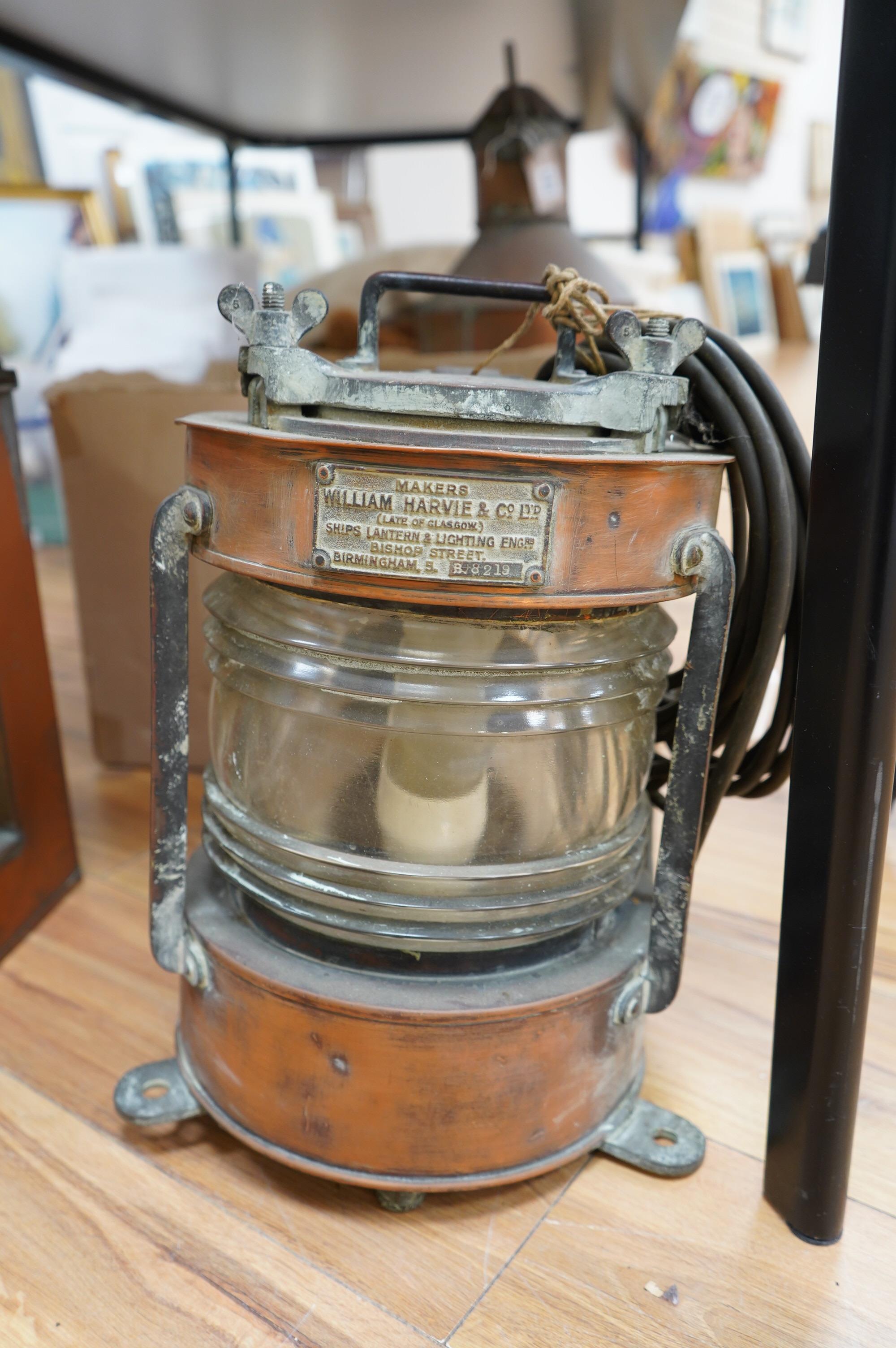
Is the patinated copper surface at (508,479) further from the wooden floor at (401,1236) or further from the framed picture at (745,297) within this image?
the framed picture at (745,297)

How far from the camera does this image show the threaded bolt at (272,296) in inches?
24.8

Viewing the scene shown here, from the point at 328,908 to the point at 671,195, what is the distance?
3.22 m

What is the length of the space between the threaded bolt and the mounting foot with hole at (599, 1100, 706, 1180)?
0.60 metres

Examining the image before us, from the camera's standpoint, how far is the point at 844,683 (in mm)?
595

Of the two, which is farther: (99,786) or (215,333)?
(215,333)

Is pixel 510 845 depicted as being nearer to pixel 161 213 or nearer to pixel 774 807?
pixel 774 807

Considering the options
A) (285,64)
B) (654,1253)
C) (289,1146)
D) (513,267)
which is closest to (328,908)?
(289,1146)

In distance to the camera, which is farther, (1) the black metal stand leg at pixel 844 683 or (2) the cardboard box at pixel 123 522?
(2) the cardboard box at pixel 123 522

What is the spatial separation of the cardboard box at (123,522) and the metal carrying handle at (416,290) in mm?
429

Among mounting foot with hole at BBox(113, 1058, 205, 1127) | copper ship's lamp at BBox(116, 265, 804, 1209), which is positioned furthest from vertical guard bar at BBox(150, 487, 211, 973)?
mounting foot with hole at BBox(113, 1058, 205, 1127)

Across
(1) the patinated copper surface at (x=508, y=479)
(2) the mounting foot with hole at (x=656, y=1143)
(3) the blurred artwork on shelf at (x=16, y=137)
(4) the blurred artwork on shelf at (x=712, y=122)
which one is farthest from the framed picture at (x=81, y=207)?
(2) the mounting foot with hole at (x=656, y=1143)

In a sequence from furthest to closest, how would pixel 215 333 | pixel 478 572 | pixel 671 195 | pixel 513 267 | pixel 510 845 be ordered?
pixel 671 195 < pixel 215 333 < pixel 513 267 < pixel 510 845 < pixel 478 572

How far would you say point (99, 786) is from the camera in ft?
4.43

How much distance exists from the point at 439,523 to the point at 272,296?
19 cm
